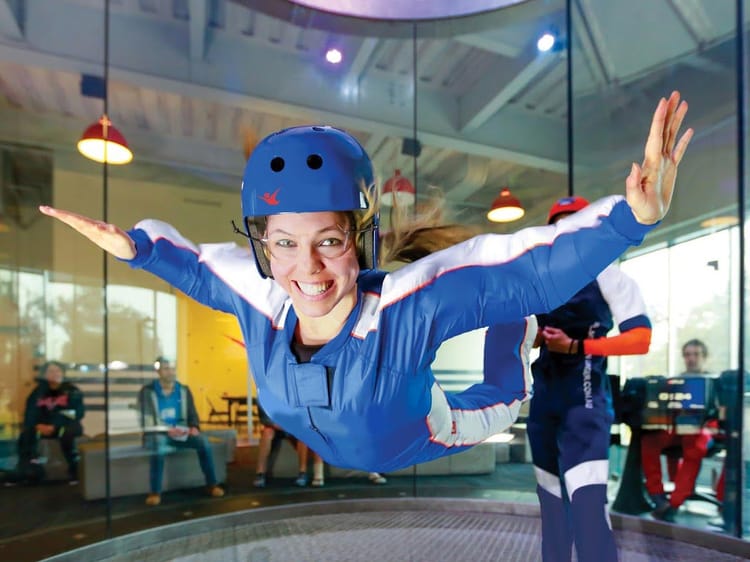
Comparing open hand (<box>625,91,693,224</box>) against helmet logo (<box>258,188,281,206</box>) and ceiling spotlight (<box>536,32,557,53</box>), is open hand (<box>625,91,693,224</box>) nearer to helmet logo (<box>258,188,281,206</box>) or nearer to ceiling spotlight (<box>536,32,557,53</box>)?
helmet logo (<box>258,188,281,206</box>)

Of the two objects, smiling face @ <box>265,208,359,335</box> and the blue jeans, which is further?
the blue jeans

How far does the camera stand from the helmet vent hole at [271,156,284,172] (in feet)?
3.71

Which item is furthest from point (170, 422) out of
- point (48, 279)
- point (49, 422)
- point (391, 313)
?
point (391, 313)

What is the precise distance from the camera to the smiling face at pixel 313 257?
1146 mm

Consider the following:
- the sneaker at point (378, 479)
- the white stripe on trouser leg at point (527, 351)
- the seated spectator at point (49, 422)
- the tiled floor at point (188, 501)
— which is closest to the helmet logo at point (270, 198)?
the white stripe on trouser leg at point (527, 351)

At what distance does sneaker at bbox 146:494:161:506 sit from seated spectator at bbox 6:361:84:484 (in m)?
0.89

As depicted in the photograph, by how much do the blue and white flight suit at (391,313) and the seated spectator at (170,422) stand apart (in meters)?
4.12

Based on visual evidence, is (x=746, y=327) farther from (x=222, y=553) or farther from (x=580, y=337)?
(x=222, y=553)

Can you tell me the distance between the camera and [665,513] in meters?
4.10

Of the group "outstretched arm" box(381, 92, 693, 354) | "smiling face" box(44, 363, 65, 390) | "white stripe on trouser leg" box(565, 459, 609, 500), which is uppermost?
"outstretched arm" box(381, 92, 693, 354)

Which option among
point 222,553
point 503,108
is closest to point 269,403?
point 222,553

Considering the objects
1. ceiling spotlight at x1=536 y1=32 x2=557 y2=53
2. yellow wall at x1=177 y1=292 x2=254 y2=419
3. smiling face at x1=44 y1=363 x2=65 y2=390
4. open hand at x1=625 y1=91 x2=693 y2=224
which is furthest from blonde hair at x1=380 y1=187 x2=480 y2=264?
smiling face at x1=44 y1=363 x2=65 y2=390

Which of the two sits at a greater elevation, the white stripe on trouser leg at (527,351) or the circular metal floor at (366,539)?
the white stripe on trouser leg at (527,351)

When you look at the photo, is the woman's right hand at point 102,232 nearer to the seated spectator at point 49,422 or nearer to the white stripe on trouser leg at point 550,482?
the white stripe on trouser leg at point 550,482
